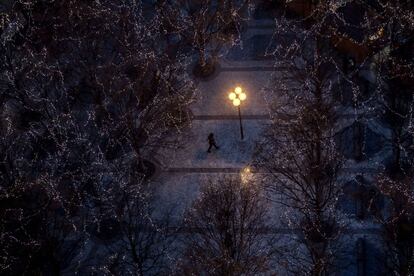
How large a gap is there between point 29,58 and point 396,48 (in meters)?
21.7

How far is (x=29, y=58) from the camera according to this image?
36062 millimetres

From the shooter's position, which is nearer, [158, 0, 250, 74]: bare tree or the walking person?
the walking person

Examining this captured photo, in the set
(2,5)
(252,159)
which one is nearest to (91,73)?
(252,159)

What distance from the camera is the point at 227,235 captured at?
2242cm

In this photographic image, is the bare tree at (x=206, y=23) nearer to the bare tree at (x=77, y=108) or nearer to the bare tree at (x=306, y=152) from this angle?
the bare tree at (x=77, y=108)

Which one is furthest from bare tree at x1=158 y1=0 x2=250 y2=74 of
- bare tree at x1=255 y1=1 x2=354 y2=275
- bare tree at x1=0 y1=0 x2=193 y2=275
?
bare tree at x1=255 y1=1 x2=354 y2=275

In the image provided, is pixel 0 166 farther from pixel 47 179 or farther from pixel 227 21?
pixel 227 21

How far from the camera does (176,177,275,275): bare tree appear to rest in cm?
2223

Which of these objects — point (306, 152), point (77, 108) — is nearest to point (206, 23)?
point (77, 108)

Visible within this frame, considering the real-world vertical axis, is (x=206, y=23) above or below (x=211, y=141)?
above

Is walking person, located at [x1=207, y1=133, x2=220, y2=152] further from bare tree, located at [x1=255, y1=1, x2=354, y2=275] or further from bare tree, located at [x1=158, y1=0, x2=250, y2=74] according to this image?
bare tree, located at [x1=158, y1=0, x2=250, y2=74]

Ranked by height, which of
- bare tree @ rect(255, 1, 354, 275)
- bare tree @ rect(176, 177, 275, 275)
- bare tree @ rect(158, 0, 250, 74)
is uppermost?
bare tree @ rect(158, 0, 250, 74)

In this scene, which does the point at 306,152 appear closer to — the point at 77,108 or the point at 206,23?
the point at 77,108

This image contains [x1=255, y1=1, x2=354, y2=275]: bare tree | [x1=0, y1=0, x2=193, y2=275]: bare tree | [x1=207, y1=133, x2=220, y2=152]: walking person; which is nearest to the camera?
[x1=255, y1=1, x2=354, y2=275]: bare tree
